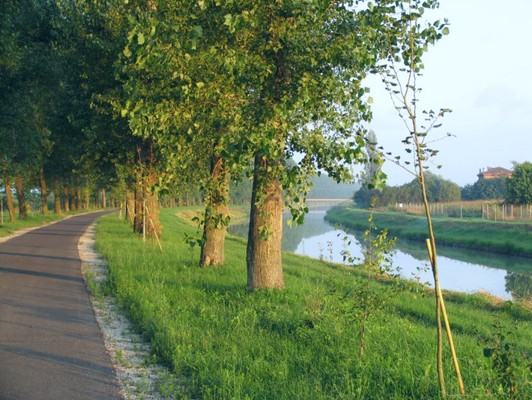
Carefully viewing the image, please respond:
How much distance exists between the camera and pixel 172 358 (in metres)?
7.29

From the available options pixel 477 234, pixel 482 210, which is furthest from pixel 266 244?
pixel 482 210

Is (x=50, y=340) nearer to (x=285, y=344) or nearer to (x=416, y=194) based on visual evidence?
(x=285, y=344)

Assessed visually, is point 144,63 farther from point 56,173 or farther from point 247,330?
point 56,173

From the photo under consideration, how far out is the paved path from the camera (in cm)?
632

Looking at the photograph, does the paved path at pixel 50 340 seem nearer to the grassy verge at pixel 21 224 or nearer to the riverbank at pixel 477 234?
the grassy verge at pixel 21 224

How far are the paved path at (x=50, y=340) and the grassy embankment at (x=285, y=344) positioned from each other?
81 cm

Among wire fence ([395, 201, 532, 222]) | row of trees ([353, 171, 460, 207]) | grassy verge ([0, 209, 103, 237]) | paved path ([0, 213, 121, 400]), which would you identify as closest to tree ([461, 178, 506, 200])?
row of trees ([353, 171, 460, 207])

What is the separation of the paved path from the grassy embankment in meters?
0.81

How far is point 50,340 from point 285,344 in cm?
358

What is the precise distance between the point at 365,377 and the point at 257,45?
6542 mm

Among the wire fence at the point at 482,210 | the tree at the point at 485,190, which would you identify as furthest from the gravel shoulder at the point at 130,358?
the tree at the point at 485,190

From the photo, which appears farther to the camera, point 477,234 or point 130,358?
point 477,234

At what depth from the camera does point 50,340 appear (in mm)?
8516

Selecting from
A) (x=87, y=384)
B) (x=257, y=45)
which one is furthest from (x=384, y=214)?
(x=87, y=384)
